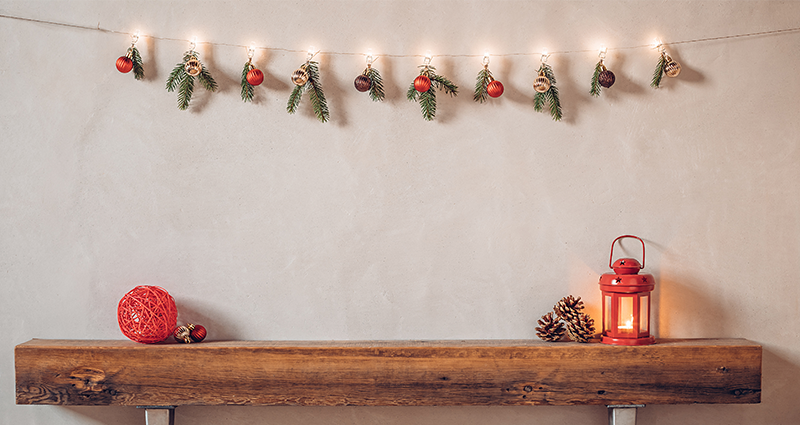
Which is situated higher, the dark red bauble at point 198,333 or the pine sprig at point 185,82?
the pine sprig at point 185,82

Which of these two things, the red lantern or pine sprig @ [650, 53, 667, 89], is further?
pine sprig @ [650, 53, 667, 89]

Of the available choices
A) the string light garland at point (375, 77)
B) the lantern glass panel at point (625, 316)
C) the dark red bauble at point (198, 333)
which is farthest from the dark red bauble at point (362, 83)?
the lantern glass panel at point (625, 316)

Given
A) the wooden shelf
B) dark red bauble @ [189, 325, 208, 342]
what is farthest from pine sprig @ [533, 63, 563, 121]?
dark red bauble @ [189, 325, 208, 342]

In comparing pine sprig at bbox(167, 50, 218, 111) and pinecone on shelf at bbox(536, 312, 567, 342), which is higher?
pine sprig at bbox(167, 50, 218, 111)

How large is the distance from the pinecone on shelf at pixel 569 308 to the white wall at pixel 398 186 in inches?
2.8

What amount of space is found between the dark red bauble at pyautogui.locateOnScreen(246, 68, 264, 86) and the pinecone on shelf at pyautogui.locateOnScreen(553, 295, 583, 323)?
4.35 feet

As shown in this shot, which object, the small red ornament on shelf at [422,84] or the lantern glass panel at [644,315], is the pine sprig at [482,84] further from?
the lantern glass panel at [644,315]

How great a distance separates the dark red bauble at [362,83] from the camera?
1824 mm

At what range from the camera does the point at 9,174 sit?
1.89m

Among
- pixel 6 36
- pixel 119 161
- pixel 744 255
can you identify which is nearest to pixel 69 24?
pixel 6 36

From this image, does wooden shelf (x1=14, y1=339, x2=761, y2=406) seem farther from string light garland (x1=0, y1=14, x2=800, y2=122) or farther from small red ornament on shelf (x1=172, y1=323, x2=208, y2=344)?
string light garland (x1=0, y1=14, x2=800, y2=122)

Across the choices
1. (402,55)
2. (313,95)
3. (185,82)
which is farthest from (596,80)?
(185,82)

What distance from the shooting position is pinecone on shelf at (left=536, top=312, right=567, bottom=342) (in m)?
1.80

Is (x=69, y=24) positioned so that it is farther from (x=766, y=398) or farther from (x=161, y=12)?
(x=766, y=398)
